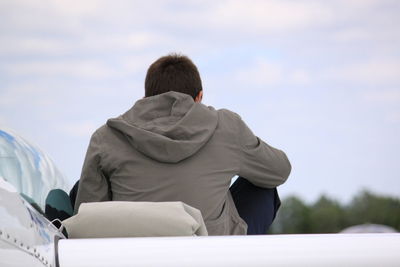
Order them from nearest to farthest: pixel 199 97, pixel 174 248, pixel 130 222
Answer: pixel 174 248 → pixel 130 222 → pixel 199 97

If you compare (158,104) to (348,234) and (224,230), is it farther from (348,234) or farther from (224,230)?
(348,234)

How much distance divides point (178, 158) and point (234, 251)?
63.7 inches

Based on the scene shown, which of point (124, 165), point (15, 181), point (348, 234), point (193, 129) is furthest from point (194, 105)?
point (348, 234)

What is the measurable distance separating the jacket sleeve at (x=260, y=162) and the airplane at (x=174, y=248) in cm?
166

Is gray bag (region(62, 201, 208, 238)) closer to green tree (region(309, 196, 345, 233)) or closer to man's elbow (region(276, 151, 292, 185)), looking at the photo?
man's elbow (region(276, 151, 292, 185))

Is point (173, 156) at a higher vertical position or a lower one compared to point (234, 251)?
lower

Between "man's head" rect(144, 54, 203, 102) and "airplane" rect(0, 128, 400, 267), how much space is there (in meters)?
1.93

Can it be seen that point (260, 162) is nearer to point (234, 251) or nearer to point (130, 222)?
point (130, 222)

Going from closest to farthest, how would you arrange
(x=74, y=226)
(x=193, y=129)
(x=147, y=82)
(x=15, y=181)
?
(x=74, y=226) → (x=15, y=181) → (x=193, y=129) → (x=147, y=82)

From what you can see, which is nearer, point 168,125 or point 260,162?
point 168,125

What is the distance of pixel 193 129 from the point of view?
12.3ft

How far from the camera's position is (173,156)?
3.68m

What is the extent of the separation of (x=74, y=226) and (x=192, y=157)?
4.10 feet

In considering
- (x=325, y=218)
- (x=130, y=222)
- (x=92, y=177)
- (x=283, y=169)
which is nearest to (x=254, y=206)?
(x=283, y=169)
